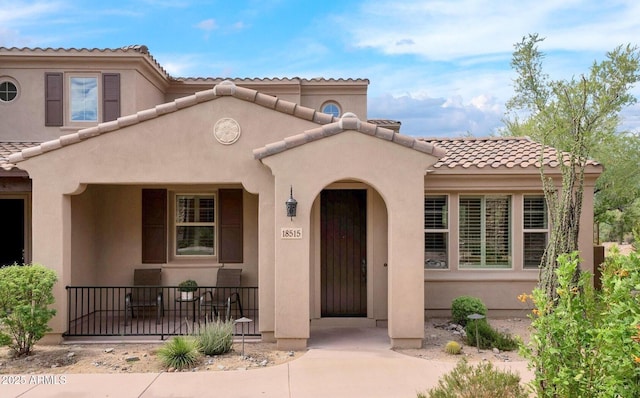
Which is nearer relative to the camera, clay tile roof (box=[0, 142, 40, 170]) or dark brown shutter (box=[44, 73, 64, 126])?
clay tile roof (box=[0, 142, 40, 170])

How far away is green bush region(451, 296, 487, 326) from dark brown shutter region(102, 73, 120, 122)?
965 cm

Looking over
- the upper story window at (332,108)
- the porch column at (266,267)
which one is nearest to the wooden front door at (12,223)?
the porch column at (266,267)

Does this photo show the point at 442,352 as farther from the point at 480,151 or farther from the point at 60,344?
the point at 60,344

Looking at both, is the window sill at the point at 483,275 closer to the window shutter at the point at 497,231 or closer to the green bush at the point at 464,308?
the window shutter at the point at 497,231

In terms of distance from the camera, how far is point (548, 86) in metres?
15.1

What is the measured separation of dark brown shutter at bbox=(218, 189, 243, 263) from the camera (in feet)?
39.6

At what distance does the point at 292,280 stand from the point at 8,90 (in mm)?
9921

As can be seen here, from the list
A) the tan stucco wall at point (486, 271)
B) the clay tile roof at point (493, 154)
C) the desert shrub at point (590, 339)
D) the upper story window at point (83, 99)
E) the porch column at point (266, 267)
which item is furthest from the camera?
the upper story window at point (83, 99)

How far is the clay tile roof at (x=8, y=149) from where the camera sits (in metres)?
10.5

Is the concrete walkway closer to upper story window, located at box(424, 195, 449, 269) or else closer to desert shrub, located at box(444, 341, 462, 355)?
desert shrub, located at box(444, 341, 462, 355)

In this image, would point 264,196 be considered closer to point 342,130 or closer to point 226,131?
point 226,131

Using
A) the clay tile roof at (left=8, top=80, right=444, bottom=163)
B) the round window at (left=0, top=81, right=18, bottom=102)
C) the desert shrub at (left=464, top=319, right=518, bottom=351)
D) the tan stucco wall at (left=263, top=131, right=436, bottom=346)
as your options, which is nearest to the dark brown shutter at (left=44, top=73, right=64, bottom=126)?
the round window at (left=0, top=81, right=18, bottom=102)

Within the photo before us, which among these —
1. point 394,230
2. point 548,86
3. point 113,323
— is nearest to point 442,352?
point 394,230

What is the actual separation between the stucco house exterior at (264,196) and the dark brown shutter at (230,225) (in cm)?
3
